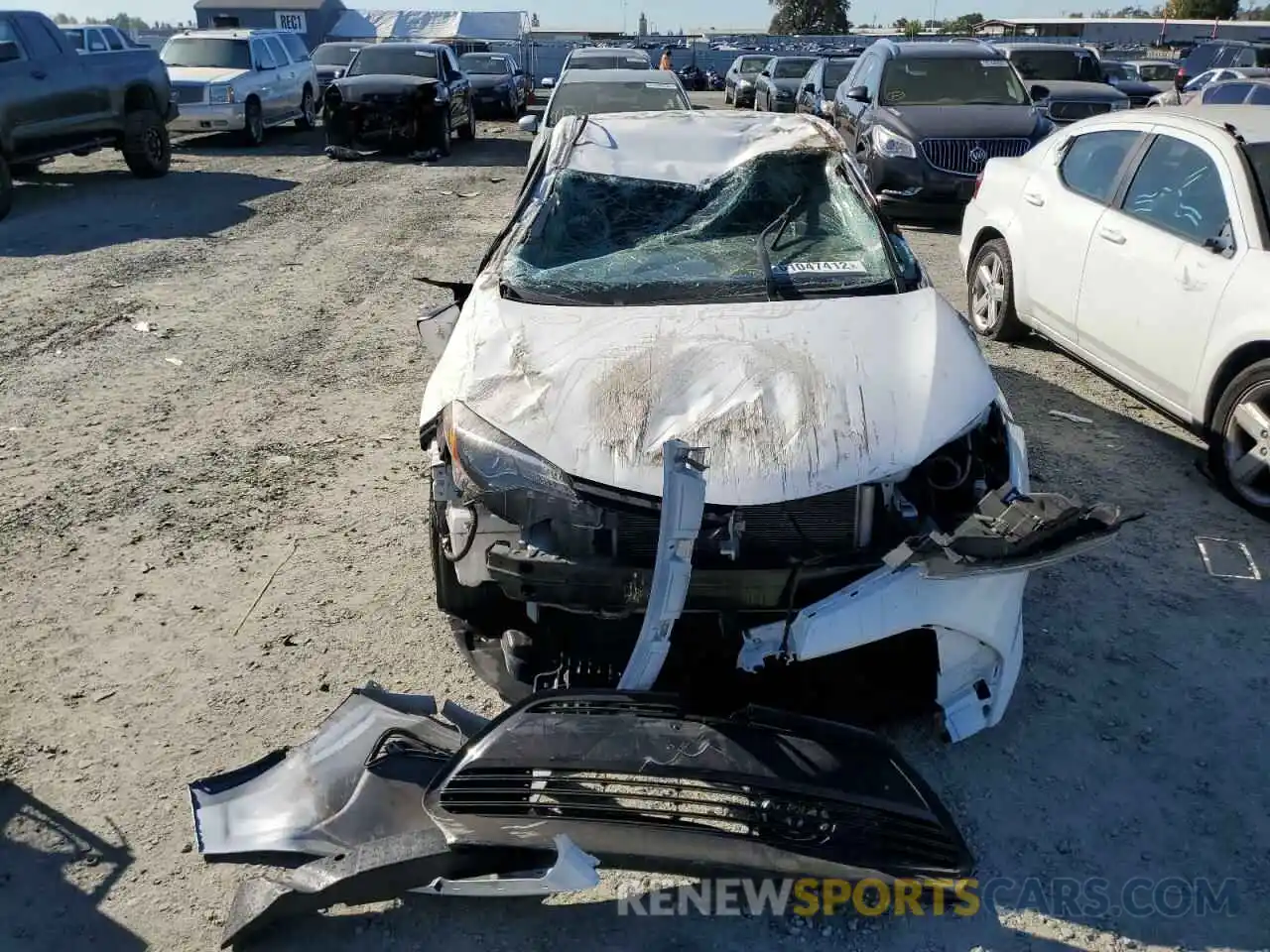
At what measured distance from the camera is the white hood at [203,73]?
15.7 m

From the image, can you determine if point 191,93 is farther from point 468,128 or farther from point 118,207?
point 118,207

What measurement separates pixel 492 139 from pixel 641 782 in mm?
17237

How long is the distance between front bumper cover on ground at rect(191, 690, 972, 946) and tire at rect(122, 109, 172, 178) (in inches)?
471

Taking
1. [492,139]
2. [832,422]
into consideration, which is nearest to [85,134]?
[492,139]

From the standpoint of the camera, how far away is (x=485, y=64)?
71.8ft

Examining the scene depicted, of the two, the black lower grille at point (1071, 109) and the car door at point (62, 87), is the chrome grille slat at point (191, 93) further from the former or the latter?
the black lower grille at point (1071, 109)

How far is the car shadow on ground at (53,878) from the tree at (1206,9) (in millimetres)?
90793

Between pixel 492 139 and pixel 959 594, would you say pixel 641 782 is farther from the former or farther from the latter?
pixel 492 139

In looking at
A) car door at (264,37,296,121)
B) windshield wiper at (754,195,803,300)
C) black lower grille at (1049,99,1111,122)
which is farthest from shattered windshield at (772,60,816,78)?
windshield wiper at (754,195,803,300)

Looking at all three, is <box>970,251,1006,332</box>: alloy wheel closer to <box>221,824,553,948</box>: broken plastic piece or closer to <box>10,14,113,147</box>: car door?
<box>221,824,553,948</box>: broken plastic piece

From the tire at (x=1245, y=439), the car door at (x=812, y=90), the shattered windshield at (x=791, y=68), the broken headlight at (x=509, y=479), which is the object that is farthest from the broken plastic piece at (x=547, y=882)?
the shattered windshield at (x=791, y=68)

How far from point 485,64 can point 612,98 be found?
12.4 meters

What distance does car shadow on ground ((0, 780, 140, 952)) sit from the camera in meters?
2.42

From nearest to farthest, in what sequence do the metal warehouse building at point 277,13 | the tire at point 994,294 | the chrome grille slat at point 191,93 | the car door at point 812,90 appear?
the tire at point 994,294
the car door at point 812,90
the chrome grille slat at point 191,93
the metal warehouse building at point 277,13
